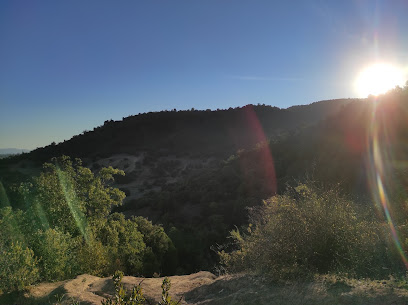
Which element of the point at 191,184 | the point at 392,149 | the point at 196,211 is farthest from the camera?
the point at 191,184

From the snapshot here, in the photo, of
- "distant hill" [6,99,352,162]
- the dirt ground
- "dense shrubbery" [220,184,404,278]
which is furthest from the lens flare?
"distant hill" [6,99,352,162]

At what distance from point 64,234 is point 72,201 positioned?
1939 mm

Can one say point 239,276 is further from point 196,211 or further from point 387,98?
point 387,98

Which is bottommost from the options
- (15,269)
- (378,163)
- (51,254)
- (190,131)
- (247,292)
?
(247,292)

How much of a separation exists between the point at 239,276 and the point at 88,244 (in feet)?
21.5

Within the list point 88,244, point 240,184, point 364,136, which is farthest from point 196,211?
point 88,244

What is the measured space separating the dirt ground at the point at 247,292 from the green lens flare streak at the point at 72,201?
3169 millimetres

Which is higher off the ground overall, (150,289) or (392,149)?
(392,149)

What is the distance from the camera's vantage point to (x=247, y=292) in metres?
5.83

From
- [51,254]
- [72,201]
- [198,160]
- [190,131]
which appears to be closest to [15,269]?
[51,254]

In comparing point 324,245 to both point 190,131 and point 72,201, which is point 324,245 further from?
point 190,131

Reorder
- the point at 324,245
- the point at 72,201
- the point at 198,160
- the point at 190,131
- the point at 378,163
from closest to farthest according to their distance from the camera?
the point at 324,245 < the point at 72,201 < the point at 378,163 < the point at 198,160 < the point at 190,131

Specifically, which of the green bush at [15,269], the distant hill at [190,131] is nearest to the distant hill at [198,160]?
the distant hill at [190,131]

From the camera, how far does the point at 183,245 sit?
20.8 metres
